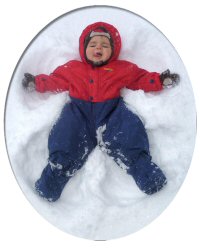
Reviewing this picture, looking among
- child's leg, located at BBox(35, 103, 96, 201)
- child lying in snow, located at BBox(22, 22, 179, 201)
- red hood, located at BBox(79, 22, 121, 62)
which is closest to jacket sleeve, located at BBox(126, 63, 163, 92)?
child lying in snow, located at BBox(22, 22, 179, 201)

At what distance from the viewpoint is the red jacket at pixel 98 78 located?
2031mm

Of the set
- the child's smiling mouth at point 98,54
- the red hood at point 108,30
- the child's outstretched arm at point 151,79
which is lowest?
the child's outstretched arm at point 151,79

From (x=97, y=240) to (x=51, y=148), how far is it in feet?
1.37

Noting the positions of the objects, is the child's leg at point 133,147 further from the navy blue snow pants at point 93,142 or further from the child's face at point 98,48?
the child's face at point 98,48

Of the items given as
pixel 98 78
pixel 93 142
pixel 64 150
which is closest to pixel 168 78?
pixel 98 78

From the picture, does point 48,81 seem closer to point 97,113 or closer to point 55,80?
point 55,80

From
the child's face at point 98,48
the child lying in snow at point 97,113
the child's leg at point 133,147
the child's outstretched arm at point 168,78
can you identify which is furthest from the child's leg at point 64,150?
the child's outstretched arm at point 168,78

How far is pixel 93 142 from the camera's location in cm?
206

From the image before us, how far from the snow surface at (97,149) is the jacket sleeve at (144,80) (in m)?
0.03

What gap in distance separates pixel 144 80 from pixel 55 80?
1.23ft

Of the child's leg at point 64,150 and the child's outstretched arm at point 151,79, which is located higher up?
the child's outstretched arm at point 151,79

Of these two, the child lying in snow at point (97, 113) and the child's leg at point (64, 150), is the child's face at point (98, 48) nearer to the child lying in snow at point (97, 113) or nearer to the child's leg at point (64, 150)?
the child lying in snow at point (97, 113)

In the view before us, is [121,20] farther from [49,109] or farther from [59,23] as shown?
[49,109]

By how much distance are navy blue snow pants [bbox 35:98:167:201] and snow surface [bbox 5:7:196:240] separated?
5cm
